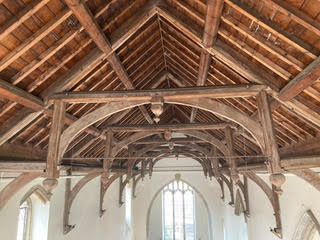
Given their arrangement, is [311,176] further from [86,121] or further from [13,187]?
[13,187]

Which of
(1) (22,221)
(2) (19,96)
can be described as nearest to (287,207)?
(1) (22,221)

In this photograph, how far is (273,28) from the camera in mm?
2896

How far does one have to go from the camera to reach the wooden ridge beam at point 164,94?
390 centimetres

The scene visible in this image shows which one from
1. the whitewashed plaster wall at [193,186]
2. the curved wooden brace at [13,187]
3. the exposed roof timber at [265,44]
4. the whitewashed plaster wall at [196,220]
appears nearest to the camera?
the exposed roof timber at [265,44]

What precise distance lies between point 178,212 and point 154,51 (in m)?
12.3

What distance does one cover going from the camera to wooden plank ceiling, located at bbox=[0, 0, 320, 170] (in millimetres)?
2861

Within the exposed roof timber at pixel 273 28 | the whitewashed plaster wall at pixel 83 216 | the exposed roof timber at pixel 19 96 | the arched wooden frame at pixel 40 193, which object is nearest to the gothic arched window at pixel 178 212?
the whitewashed plaster wall at pixel 83 216

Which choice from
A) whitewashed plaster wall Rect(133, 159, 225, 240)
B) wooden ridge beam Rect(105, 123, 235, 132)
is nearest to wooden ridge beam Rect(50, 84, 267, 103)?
wooden ridge beam Rect(105, 123, 235, 132)

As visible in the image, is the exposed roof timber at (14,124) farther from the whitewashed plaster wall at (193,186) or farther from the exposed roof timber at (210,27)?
the whitewashed plaster wall at (193,186)

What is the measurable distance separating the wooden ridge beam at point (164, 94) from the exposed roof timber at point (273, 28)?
99 cm

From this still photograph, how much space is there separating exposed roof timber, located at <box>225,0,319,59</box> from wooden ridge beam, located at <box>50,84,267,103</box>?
39.0 inches

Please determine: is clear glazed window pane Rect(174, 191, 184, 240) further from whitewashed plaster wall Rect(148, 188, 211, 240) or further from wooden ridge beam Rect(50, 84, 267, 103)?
wooden ridge beam Rect(50, 84, 267, 103)

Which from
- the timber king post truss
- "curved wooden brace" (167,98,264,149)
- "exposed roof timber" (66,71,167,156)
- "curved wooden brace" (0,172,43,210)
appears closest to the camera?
the timber king post truss

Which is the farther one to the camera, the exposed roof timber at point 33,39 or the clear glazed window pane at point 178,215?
the clear glazed window pane at point 178,215
